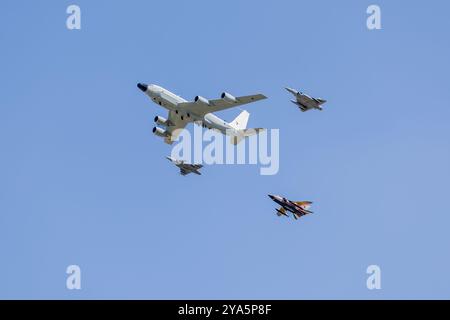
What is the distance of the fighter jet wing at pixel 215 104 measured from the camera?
110 meters

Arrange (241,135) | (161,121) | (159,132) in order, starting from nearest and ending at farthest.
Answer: (241,135) → (161,121) → (159,132)

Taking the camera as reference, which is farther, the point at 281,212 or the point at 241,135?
the point at 241,135

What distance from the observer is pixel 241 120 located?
13450 centimetres

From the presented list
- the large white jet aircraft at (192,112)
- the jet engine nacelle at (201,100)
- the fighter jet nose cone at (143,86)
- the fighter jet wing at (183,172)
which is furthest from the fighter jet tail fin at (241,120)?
the fighter jet nose cone at (143,86)

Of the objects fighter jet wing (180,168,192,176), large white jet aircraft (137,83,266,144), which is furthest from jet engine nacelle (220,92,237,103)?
fighter jet wing (180,168,192,176)

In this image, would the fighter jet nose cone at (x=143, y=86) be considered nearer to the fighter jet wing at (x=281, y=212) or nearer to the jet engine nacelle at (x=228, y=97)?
the jet engine nacelle at (x=228, y=97)

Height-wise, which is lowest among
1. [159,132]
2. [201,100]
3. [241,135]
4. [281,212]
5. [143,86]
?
[281,212]

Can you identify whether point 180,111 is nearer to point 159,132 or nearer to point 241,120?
point 159,132

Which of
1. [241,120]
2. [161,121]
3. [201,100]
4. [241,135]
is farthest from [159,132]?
[241,120]

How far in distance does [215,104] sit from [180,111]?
5.16 meters

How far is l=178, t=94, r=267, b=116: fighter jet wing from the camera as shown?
110m
